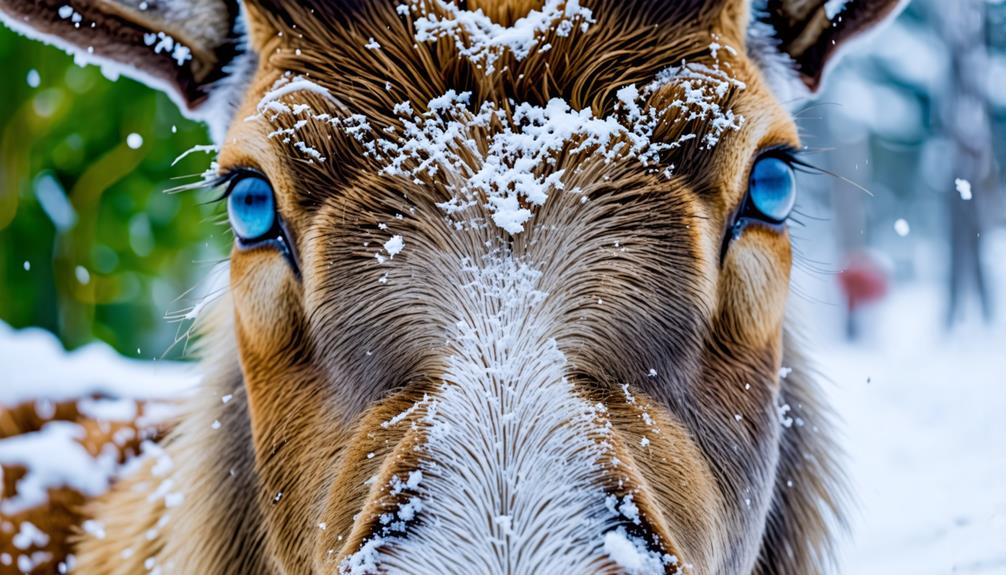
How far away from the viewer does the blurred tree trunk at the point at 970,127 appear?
11.1 meters

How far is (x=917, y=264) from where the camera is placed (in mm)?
34438

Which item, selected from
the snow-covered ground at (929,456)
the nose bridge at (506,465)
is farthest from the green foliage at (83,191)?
the nose bridge at (506,465)

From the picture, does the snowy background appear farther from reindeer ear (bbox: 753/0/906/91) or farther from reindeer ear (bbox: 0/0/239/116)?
reindeer ear (bbox: 0/0/239/116)

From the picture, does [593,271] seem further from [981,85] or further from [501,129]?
[981,85]

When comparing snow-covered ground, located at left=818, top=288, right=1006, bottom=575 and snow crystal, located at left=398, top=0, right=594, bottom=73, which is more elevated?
snow crystal, located at left=398, top=0, right=594, bottom=73

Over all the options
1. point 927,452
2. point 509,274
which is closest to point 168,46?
point 509,274

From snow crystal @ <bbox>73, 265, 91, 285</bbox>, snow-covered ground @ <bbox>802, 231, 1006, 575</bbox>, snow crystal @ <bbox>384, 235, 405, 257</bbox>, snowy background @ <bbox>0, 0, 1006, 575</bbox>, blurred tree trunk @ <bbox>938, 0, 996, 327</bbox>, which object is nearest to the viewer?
snow crystal @ <bbox>384, 235, 405, 257</bbox>

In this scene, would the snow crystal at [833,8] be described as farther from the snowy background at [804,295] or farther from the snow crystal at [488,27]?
the snow crystal at [488,27]

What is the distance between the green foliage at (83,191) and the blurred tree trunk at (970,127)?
868 centimetres

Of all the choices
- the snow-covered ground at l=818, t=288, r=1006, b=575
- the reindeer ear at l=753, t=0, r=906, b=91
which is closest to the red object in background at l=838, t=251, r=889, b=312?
the snow-covered ground at l=818, t=288, r=1006, b=575

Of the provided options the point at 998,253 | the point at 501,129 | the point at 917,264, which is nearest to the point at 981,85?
the point at 998,253

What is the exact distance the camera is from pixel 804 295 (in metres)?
3.15

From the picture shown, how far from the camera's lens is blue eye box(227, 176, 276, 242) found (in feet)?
7.89

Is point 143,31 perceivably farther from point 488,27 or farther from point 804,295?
point 804,295
